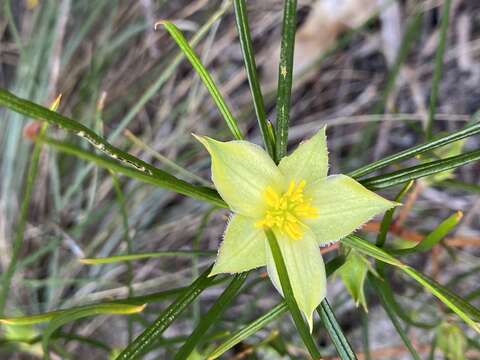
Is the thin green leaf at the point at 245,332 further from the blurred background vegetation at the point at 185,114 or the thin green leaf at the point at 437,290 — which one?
the blurred background vegetation at the point at 185,114

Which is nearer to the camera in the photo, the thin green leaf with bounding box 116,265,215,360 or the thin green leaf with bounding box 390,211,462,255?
the thin green leaf with bounding box 116,265,215,360

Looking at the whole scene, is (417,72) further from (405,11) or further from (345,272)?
(345,272)

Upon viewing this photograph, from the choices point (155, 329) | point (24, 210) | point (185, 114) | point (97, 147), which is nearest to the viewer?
point (97, 147)

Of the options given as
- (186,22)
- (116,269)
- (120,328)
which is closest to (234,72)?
(186,22)

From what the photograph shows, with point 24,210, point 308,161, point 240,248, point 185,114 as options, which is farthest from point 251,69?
point 185,114

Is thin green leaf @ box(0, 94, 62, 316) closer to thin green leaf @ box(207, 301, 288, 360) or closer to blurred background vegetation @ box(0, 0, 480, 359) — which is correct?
thin green leaf @ box(207, 301, 288, 360)

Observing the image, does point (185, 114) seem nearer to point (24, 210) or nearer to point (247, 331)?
point (24, 210)

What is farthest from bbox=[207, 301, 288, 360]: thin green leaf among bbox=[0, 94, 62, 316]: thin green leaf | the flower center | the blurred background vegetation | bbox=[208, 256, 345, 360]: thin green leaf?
the blurred background vegetation
